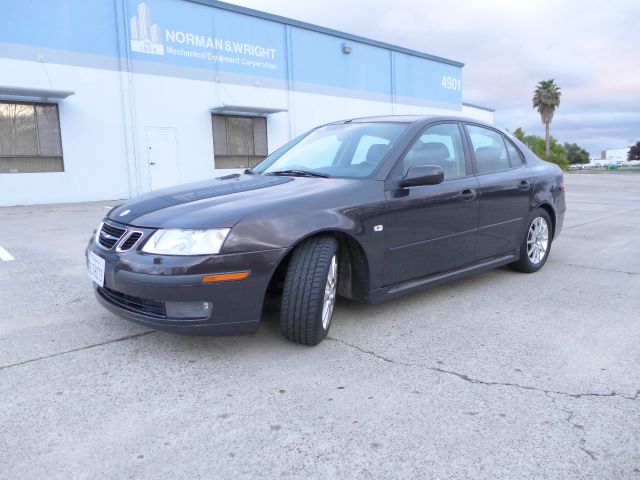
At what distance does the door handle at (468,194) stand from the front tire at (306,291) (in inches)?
57.7

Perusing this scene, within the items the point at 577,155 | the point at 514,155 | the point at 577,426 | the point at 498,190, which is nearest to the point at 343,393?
the point at 577,426

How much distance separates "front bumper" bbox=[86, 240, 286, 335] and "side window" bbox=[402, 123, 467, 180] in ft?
4.81

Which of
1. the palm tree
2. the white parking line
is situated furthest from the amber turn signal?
the palm tree

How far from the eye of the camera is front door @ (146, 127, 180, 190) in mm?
15336

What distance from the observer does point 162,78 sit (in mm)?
15281

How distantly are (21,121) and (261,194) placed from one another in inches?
490

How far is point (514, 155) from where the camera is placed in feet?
16.4

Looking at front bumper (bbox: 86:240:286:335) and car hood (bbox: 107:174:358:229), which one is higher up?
car hood (bbox: 107:174:358:229)

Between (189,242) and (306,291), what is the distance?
2.39ft

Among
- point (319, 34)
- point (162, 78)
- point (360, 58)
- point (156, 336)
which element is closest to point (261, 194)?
point (156, 336)

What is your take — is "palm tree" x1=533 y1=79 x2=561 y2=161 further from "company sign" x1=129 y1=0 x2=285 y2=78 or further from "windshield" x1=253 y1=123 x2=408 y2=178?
"windshield" x1=253 y1=123 x2=408 y2=178

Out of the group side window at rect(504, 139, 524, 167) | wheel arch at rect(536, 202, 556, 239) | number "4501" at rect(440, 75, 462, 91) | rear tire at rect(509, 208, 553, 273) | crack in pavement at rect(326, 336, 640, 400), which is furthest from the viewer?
number "4501" at rect(440, 75, 462, 91)

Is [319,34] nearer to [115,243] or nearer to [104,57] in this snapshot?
[104,57]

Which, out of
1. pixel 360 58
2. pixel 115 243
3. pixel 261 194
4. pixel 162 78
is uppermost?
pixel 360 58
